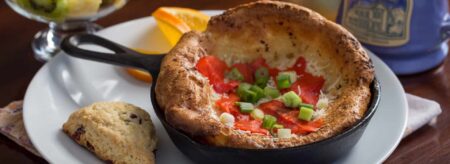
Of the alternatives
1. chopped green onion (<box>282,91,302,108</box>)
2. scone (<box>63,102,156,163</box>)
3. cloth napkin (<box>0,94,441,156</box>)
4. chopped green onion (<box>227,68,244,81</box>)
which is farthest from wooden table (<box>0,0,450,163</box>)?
chopped green onion (<box>227,68,244,81</box>)

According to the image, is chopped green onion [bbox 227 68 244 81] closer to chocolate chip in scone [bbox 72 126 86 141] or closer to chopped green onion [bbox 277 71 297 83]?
chopped green onion [bbox 277 71 297 83]

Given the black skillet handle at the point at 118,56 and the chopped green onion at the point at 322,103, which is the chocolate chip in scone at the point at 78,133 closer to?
the black skillet handle at the point at 118,56

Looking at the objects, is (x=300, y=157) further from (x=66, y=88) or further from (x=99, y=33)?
(x=99, y=33)

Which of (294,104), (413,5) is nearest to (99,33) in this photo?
(294,104)

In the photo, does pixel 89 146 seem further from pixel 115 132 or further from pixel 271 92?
pixel 271 92

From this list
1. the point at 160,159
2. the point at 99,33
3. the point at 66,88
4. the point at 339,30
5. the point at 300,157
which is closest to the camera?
the point at 300,157

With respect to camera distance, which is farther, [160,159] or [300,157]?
[160,159]

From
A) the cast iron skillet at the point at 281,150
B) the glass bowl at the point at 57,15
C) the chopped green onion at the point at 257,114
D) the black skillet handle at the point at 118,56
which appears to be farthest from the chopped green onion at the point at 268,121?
the glass bowl at the point at 57,15
